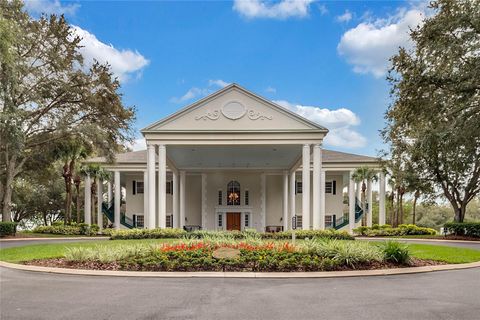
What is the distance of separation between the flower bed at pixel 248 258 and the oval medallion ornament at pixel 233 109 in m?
12.3

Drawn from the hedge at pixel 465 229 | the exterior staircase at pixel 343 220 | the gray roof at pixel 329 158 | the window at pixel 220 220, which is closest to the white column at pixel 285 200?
the gray roof at pixel 329 158

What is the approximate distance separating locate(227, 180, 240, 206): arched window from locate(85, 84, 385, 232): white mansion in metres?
0.09

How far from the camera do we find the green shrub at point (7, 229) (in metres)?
22.4

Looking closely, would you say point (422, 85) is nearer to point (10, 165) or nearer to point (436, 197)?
point (436, 197)

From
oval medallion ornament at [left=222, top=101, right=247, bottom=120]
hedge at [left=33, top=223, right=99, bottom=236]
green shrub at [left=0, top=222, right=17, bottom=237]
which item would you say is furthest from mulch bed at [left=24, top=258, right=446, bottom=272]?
hedge at [left=33, top=223, right=99, bottom=236]

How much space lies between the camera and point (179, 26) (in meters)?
15.8

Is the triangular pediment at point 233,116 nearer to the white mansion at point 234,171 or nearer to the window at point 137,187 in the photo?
the white mansion at point 234,171

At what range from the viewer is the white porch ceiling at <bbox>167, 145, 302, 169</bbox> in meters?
24.1

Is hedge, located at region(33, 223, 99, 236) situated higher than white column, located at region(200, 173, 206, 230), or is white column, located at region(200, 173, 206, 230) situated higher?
white column, located at region(200, 173, 206, 230)

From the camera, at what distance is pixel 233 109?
22.2 metres

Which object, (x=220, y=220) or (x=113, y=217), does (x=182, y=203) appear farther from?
(x=113, y=217)

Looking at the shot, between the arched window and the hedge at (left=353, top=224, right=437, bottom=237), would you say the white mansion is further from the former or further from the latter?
the hedge at (left=353, top=224, right=437, bottom=237)

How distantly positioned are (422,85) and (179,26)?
10072 millimetres

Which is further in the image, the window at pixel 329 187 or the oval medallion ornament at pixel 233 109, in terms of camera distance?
the window at pixel 329 187
